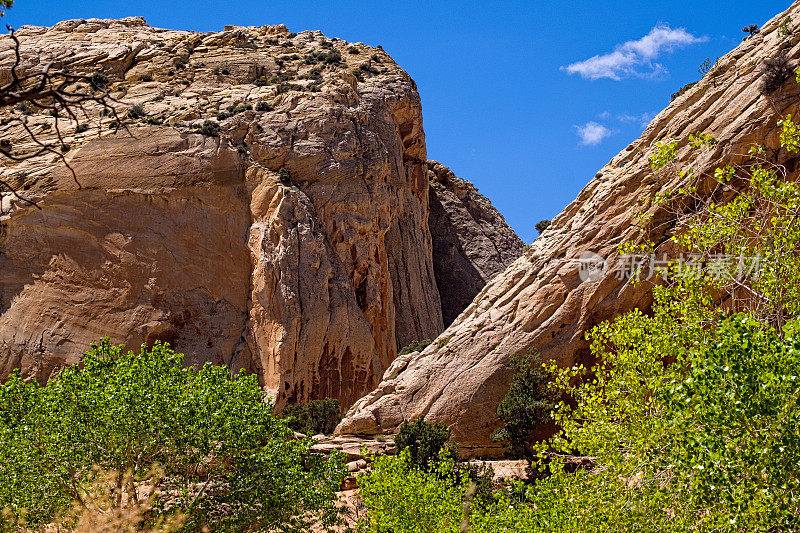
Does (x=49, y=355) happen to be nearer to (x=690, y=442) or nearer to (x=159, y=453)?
(x=159, y=453)

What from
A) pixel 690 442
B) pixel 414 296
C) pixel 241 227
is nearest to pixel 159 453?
pixel 690 442

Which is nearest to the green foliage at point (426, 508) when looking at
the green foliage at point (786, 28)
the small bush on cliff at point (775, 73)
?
the small bush on cliff at point (775, 73)

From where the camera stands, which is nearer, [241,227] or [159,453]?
[159,453]

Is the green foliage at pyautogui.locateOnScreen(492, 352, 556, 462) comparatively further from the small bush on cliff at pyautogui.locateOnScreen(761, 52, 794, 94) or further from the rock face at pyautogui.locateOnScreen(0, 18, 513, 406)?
the small bush on cliff at pyautogui.locateOnScreen(761, 52, 794, 94)

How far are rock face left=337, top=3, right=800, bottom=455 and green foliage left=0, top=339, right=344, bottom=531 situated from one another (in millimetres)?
13550

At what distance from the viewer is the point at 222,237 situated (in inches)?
1735

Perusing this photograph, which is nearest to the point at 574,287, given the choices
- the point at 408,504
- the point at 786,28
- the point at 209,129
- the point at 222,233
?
the point at 786,28

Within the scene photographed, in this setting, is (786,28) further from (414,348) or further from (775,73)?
(414,348)

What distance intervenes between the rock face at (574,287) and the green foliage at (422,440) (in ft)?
5.17

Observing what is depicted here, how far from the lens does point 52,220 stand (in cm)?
4153

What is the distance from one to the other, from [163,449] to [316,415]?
18824 mm

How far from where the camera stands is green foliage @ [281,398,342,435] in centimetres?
3669

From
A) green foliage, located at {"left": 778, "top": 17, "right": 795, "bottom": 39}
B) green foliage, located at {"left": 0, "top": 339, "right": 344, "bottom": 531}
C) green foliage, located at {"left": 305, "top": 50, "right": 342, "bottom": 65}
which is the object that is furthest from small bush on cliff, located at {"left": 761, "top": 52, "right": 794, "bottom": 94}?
green foliage, located at {"left": 305, "top": 50, "right": 342, "bottom": 65}

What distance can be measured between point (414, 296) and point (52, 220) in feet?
84.8
